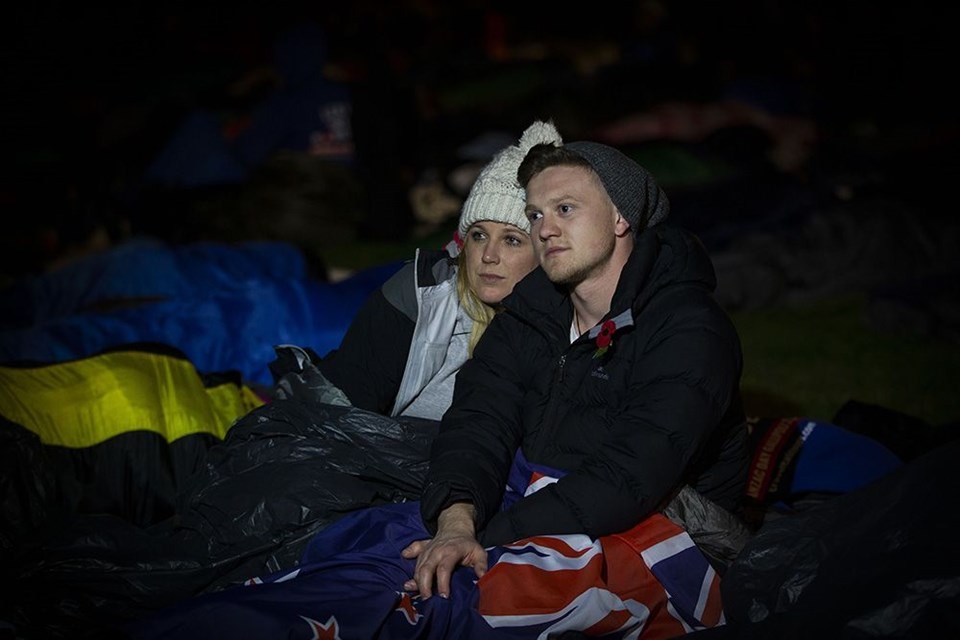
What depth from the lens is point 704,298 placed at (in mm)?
2096

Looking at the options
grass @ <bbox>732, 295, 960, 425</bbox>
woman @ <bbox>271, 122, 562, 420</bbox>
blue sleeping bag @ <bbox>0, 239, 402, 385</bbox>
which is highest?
woman @ <bbox>271, 122, 562, 420</bbox>

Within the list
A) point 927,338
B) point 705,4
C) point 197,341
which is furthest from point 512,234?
point 705,4

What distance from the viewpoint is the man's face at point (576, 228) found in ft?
7.11

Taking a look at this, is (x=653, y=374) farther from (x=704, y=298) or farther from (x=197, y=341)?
(x=197, y=341)

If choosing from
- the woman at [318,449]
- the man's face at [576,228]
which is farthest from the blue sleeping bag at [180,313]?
the man's face at [576,228]

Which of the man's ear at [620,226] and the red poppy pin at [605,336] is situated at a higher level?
the man's ear at [620,226]

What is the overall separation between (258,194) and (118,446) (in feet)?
11.3

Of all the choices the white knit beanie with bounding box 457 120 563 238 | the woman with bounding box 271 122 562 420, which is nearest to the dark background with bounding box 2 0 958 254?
the woman with bounding box 271 122 562 420

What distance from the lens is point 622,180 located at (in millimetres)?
2152

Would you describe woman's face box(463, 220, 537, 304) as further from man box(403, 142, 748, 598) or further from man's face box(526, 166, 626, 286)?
man's face box(526, 166, 626, 286)

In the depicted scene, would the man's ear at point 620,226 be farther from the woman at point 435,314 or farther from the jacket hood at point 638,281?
the woman at point 435,314

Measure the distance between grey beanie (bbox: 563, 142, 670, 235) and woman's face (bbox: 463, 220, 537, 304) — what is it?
1.26 feet

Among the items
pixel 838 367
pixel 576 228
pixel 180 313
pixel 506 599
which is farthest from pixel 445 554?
pixel 838 367

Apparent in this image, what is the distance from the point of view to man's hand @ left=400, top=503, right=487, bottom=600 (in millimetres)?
1858
